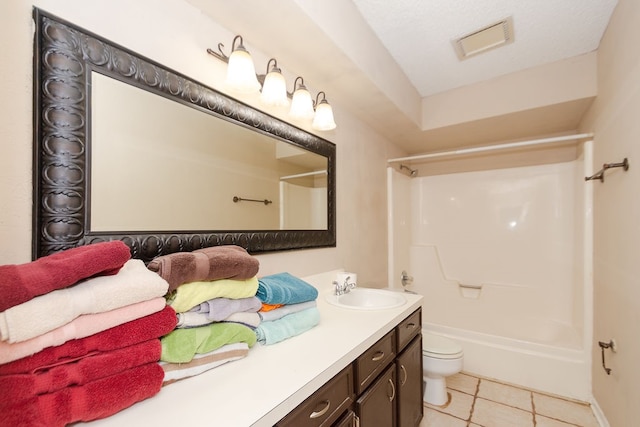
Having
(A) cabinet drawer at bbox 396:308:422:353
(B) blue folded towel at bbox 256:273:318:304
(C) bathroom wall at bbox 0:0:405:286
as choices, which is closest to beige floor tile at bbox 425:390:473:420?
(A) cabinet drawer at bbox 396:308:422:353

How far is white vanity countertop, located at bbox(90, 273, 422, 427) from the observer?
59 cm

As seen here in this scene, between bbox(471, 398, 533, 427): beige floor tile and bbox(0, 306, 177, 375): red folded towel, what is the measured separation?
198cm

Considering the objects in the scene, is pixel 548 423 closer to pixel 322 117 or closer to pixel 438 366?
pixel 438 366

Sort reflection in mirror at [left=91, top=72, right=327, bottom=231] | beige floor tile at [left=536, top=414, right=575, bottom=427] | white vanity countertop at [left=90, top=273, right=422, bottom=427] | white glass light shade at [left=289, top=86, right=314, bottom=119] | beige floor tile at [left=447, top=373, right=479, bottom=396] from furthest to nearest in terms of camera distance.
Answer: beige floor tile at [left=447, top=373, right=479, bottom=396] → beige floor tile at [left=536, top=414, right=575, bottom=427] → white glass light shade at [left=289, top=86, right=314, bottom=119] → reflection in mirror at [left=91, top=72, right=327, bottom=231] → white vanity countertop at [left=90, top=273, right=422, bottom=427]

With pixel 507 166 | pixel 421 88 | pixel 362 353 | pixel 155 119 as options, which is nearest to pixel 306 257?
pixel 362 353

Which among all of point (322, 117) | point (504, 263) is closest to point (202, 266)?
point (322, 117)

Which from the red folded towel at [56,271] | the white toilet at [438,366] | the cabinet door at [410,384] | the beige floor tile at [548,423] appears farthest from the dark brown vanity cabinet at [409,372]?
the red folded towel at [56,271]

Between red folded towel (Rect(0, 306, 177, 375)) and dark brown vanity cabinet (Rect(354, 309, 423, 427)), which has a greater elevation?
red folded towel (Rect(0, 306, 177, 375))

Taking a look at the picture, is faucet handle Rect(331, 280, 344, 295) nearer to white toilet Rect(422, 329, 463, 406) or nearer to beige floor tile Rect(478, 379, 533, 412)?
white toilet Rect(422, 329, 463, 406)

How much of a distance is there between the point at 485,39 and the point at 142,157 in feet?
6.58

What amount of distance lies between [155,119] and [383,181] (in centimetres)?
194

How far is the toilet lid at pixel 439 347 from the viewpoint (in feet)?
6.05

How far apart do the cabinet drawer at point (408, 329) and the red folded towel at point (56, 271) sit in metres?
1.14

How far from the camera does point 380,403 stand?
1117 mm
